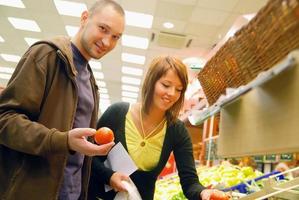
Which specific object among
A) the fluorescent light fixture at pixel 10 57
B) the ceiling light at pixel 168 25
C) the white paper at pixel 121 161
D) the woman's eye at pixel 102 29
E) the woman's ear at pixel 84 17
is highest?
the ceiling light at pixel 168 25

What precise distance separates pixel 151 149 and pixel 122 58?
728 centimetres

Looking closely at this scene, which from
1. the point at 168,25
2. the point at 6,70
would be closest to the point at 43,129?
the point at 168,25

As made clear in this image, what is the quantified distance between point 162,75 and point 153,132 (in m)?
0.35

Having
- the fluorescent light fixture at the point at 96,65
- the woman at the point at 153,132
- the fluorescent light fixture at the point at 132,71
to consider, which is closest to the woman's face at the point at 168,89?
the woman at the point at 153,132

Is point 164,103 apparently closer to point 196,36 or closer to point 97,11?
point 97,11

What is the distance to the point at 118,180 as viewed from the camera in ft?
5.58

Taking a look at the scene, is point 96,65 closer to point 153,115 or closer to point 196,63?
point 196,63

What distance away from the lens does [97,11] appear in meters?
1.66

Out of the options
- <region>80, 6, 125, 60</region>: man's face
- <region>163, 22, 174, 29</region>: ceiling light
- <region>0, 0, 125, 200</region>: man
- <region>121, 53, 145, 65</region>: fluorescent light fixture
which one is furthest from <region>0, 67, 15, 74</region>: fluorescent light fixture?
<region>0, 0, 125, 200</region>: man

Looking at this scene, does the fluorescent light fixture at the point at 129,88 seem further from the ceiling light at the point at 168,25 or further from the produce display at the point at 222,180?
the produce display at the point at 222,180

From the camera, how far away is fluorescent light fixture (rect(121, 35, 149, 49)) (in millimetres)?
7521

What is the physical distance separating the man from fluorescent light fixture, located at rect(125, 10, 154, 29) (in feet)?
16.7

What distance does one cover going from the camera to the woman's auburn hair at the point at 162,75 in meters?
1.79

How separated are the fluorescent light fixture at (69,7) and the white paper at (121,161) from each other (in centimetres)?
503
